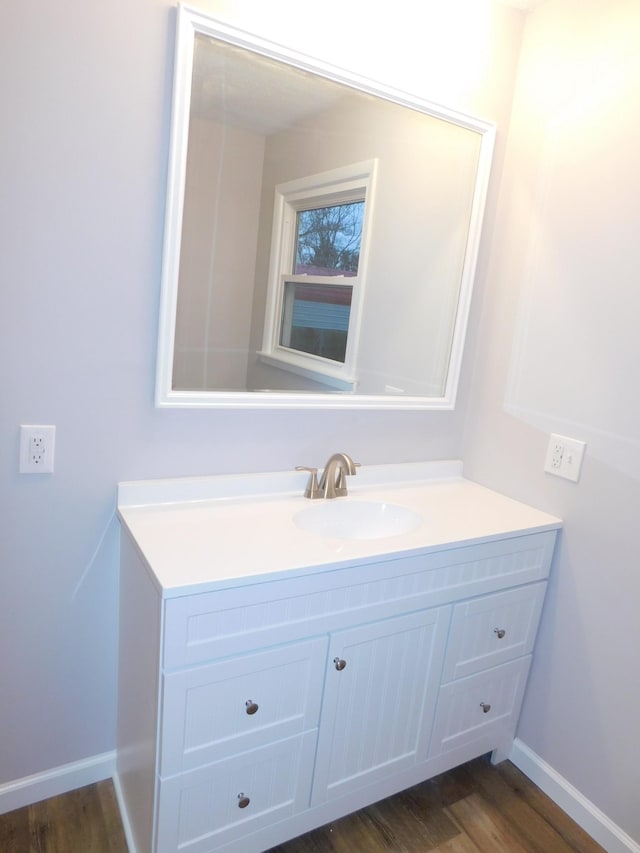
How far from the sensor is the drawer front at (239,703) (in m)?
1.19

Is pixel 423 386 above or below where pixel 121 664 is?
above

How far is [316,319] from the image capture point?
173 centimetres

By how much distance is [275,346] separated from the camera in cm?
165

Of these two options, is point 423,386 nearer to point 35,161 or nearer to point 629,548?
point 629,548

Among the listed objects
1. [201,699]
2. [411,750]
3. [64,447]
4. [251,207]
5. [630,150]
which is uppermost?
[630,150]

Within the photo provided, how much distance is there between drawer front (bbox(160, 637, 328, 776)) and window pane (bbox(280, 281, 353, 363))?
0.82 meters

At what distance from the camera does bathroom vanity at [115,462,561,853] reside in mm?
1212

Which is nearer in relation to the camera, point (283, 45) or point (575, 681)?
point (283, 45)

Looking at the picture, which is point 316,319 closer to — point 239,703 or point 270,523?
point 270,523

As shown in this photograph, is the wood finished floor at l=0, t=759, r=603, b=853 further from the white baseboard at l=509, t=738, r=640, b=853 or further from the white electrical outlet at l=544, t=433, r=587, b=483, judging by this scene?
the white electrical outlet at l=544, t=433, r=587, b=483

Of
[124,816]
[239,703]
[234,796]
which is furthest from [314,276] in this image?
[124,816]

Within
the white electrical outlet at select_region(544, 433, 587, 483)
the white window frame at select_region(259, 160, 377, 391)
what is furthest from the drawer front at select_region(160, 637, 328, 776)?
the white electrical outlet at select_region(544, 433, 587, 483)

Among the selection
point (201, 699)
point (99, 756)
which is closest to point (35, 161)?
point (201, 699)

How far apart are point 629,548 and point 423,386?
2.54 feet
